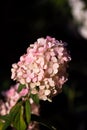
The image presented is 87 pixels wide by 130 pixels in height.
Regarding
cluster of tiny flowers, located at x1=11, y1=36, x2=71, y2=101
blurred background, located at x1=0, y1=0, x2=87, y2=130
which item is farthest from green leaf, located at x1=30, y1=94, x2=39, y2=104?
blurred background, located at x1=0, y1=0, x2=87, y2=130

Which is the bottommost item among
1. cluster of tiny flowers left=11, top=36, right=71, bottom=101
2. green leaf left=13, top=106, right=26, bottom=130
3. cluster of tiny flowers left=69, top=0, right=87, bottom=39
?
green leaf left=13, top=106, right=26, bottom=130

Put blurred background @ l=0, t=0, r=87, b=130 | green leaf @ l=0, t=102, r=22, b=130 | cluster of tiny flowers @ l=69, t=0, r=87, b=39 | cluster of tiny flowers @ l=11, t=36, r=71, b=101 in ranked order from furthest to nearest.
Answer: cluster of tiny flowers @ l=69, t=0, r=87, b=39 → blurred background @ l=0, t=0, r=87, b=130 → green leaf @ l=0, t=102, r=22, b=130 → cluster of tiny flowers @ l=11, t=36, r=71, b=101

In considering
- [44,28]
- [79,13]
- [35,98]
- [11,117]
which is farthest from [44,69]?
[44,28]

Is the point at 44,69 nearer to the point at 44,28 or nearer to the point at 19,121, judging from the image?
the point at 19,121

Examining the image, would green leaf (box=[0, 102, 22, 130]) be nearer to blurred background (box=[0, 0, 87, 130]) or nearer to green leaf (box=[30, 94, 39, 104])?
green leaf (box=[30, 94, 39, 104])

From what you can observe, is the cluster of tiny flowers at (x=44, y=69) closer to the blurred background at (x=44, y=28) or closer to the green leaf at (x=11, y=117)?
the green leaf at (x=11, y=117)

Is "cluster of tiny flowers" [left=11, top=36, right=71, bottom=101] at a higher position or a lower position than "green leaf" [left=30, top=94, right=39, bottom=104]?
higher

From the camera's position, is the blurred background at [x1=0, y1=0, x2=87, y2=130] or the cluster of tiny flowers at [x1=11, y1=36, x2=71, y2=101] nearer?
the cluster of tiny flowers at [x1=11, y1=36, x2=71, y2=101]

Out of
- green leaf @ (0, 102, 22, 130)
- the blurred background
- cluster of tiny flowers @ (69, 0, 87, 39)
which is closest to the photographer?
green leaf @ (0, 102, 22, 130)

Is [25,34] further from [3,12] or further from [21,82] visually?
[21,82]

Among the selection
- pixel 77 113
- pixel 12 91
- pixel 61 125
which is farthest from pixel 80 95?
pixel 12 91
